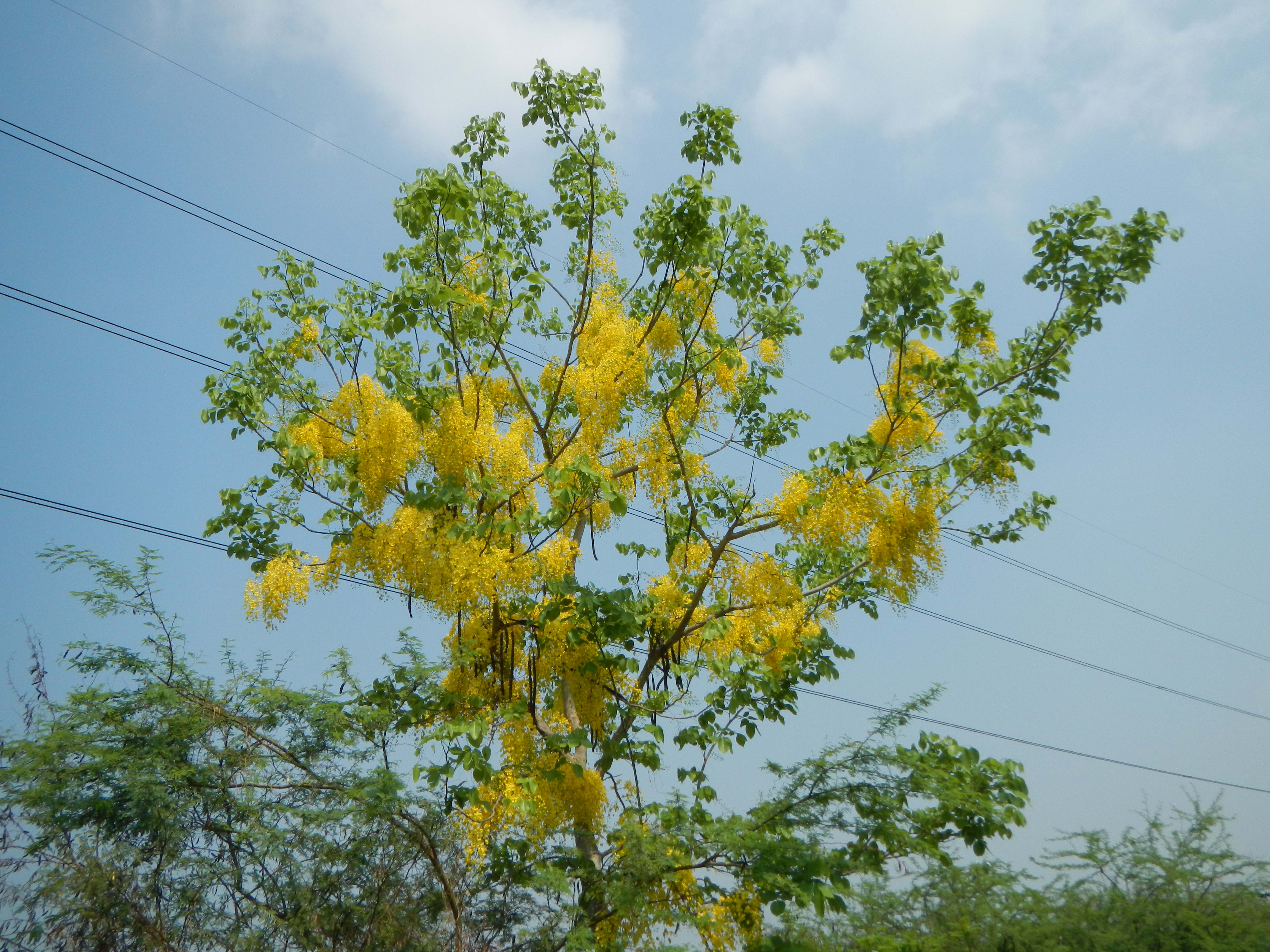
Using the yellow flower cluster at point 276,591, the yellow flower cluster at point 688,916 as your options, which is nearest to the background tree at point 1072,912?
the yellow flower cluster at point 688,916

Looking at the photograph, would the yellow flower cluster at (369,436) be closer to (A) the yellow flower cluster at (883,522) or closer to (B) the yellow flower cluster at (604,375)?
(B) the yellow flower cluster at (604,375)

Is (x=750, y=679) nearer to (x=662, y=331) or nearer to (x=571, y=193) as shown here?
(x=662, y=331)

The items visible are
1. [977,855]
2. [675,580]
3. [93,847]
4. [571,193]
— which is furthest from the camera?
[675,580]

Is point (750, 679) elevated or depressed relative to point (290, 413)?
depressed

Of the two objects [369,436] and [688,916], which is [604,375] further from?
[688,916]

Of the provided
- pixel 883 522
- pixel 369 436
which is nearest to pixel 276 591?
pixel 369 436

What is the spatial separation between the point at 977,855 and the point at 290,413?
5.23 metres

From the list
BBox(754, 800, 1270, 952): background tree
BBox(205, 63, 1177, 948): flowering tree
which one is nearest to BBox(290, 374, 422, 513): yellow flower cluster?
BBox(205, 63, 1177, 948): flowering tree

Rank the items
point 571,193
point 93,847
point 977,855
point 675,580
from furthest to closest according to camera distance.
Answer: point 675,580
point 571,193
point 977,855
point 93,847

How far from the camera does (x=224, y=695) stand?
5.97 meters

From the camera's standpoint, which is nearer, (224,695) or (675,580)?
(224,695)

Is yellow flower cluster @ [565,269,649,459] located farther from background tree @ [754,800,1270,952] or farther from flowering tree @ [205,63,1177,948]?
background tree @ [754,800,1270,952]

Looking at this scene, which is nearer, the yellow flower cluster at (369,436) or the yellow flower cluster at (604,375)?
the yellow flower cluster at (369,436)

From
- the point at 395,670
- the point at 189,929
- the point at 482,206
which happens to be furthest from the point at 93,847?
the point at 482,206
